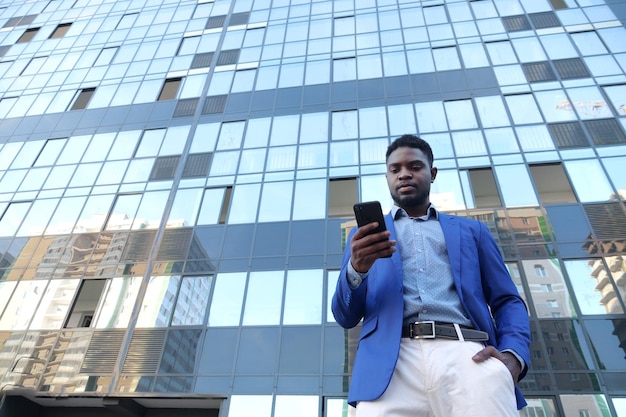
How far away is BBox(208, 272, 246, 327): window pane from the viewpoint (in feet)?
40.5

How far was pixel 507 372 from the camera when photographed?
2.29 metres

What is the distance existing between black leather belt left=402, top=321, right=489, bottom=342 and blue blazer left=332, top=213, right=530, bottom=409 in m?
0.09

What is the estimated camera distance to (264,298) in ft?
41.5

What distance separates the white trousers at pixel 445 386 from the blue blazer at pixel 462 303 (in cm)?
9

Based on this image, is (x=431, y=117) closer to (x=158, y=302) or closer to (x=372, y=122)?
(x=372, y=122)

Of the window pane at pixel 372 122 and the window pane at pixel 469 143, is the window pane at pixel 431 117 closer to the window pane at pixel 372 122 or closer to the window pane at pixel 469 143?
the window pane at pixel 469 143

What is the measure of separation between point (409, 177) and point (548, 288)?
406 inches

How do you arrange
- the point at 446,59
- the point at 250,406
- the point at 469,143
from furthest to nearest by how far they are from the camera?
the point at 446,59, the point at 469,143, the point at 250,406

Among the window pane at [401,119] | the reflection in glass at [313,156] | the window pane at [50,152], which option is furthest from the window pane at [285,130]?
the window pane at [50,152]

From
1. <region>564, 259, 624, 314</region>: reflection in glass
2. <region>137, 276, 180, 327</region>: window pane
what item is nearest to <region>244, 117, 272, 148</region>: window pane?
<region>137, 276, 180, 327</region>: window pane

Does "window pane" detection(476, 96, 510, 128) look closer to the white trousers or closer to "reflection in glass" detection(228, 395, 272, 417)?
"reflection in glass" detection(228, 395, 272, 417)

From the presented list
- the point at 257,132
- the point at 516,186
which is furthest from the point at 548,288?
the point at 257,132

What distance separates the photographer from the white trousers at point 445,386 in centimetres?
218

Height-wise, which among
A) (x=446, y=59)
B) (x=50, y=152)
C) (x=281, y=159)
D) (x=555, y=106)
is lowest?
(x=281, y=159)
